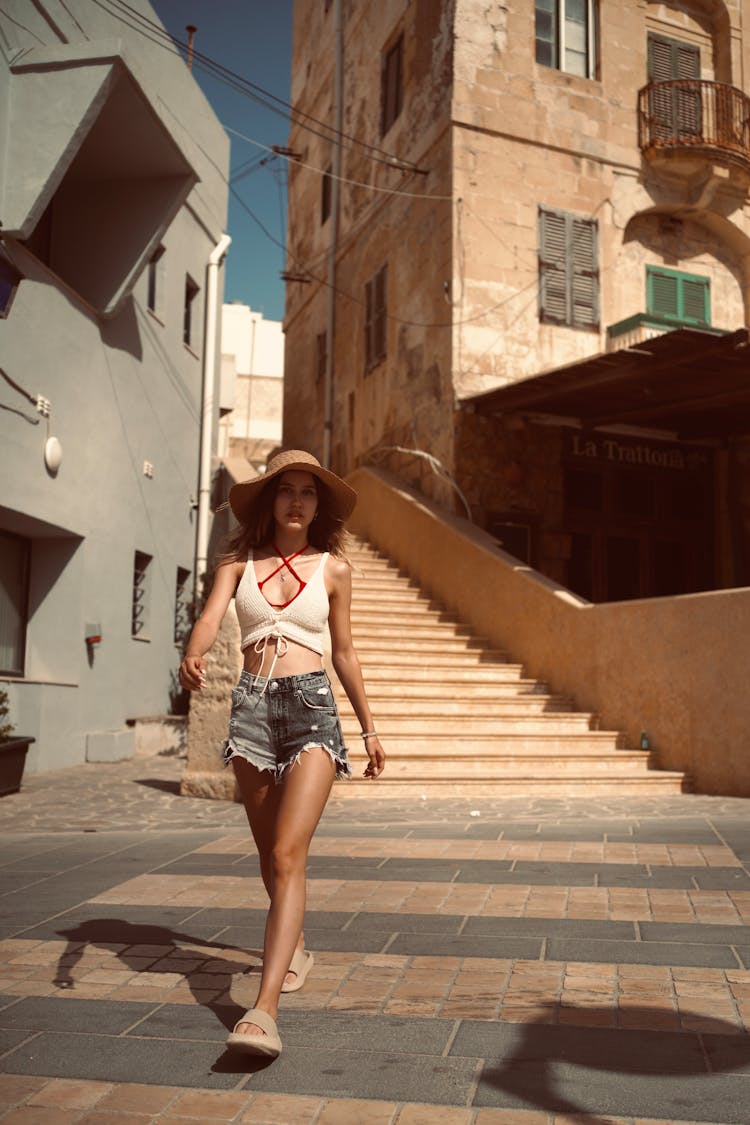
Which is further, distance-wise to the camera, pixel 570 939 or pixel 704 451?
pixel 704 451

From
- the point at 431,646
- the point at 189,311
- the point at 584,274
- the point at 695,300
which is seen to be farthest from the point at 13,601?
the point at 695,300

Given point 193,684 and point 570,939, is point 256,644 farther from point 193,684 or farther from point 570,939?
point 570,939

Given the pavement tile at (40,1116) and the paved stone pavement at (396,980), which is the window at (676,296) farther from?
the pavement tile at (40,1116)

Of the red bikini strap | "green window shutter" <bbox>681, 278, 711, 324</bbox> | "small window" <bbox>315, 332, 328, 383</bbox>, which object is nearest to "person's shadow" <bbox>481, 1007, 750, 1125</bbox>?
the red bikini strap

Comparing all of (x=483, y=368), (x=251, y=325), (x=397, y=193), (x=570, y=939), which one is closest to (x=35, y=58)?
(x=483, y=368)

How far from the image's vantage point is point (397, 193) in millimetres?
18109

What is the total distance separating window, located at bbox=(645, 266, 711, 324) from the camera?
17109 mm

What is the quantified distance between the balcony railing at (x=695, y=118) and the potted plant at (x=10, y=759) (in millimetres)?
13605

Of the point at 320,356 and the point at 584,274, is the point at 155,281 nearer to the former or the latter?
the point at 584,274

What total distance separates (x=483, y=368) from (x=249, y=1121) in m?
14.0

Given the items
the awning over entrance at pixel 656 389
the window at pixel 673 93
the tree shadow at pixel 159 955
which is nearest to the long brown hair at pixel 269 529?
the tree shadow at pixel 159 955

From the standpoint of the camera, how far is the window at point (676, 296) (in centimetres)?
1711

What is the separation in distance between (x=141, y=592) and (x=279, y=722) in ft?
38.0

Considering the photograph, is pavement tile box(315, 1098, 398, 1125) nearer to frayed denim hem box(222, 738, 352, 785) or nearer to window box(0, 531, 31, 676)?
frayed denim hem box(222, 738, 352, 785)
